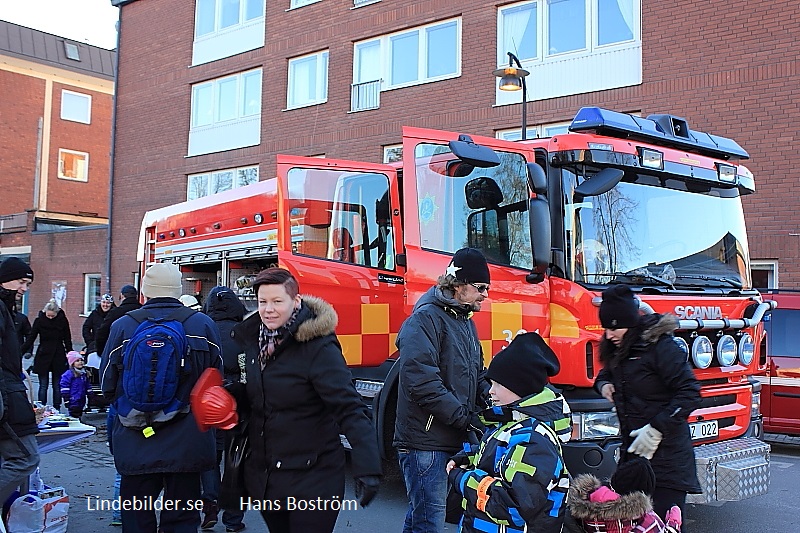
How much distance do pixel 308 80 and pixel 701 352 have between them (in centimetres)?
1699

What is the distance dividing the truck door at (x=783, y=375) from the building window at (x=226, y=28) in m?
16.7

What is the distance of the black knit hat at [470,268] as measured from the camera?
4.27 metres

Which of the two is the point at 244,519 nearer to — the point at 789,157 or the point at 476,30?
the point at 789,157

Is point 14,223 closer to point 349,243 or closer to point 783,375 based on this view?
point 349,243

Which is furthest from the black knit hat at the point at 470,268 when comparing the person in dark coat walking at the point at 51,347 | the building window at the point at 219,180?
the building window at the point at 219,180

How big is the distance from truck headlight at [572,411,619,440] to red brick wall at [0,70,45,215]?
34651mm

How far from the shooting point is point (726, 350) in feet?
19.2

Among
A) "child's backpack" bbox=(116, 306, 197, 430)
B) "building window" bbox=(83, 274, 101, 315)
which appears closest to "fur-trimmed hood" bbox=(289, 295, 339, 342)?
"child's backpack" bbox=(116, 306, 197, 430)

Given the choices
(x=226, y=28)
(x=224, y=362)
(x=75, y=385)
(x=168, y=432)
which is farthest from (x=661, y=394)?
(x=226, y=28)

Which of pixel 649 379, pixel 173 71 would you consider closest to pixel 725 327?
pixel 649 379

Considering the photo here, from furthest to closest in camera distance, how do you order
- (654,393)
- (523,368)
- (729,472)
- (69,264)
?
(69,264), (729,472), (654,393), (523,368)

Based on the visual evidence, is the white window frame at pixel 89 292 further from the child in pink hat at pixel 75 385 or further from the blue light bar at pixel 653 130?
the blue light bar at pixel 653 130

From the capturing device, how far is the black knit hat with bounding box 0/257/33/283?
5.11 meters

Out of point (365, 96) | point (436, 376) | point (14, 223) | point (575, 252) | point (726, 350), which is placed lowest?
point (436, 376)
